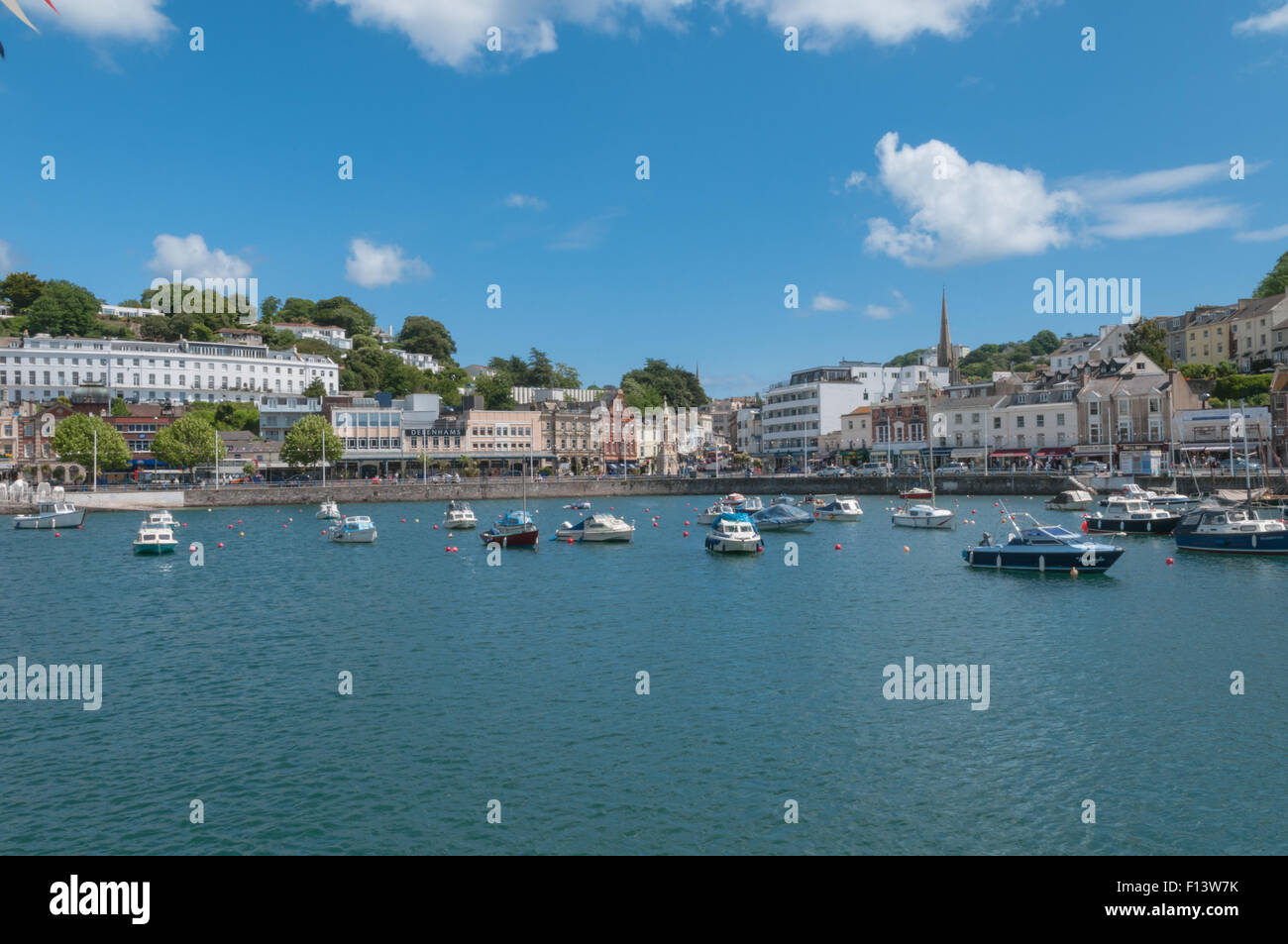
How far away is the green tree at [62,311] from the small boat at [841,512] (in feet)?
472

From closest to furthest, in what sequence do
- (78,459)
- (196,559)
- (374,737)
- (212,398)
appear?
1. (374,737)
2. (196,559)
3. (78,459)
4. (212,398)

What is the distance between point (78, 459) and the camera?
104688 millimetres

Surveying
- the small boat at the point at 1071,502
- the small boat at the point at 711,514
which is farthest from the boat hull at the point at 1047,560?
the small boat at the point at 1071,502

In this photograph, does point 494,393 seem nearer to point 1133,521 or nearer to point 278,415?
point 278,415

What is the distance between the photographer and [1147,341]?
11675 cm

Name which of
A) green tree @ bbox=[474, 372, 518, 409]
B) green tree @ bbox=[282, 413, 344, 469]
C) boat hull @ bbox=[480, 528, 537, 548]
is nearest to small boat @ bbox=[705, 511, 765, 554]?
boat hull @ bbox=[480, 528, 537, 548]

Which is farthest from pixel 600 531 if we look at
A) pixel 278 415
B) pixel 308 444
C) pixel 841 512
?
pixel 278 415

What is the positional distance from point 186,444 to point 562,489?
46.6 meters

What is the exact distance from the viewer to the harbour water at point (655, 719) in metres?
15.2

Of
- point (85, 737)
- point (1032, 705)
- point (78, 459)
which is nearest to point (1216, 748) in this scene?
point (1032, 705)

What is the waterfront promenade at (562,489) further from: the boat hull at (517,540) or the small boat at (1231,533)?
the small boat at (1231,533)

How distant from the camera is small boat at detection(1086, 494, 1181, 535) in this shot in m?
58.3
